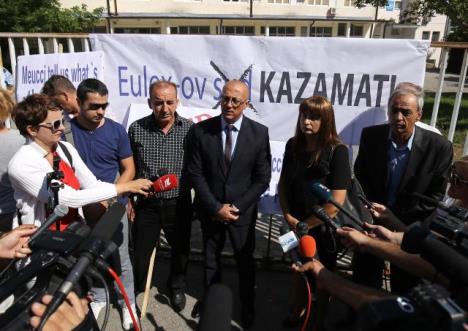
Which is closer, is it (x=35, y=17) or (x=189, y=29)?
(x=35, y=17)

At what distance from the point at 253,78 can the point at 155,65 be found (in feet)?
3.53

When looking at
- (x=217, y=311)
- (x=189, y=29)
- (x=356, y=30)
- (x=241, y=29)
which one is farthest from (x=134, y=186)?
(x=356, y=30)

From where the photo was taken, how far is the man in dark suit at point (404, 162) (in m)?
2.59

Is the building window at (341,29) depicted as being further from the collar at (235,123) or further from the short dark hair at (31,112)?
the short dark hair at (31,112)

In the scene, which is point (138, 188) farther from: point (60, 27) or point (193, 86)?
point (60, 27)

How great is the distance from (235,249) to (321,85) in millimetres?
1734

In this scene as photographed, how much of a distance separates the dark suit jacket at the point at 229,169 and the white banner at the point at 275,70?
3.00 feet

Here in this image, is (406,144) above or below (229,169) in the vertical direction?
above

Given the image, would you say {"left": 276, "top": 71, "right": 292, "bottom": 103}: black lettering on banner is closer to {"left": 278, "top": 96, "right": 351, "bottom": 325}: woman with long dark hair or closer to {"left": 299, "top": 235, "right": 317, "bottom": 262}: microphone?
{"left": 278, "top": 96, "right": 351, "bottom": 325}: woman with long dark hair

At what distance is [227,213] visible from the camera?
2.82 metres

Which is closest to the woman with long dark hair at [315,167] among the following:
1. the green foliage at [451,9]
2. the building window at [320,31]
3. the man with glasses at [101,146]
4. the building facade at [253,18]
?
the man with glasses at [101,146]

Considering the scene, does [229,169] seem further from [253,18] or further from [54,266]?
[253,18]

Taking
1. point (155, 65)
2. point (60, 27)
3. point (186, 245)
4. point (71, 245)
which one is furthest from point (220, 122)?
point (60, 27)

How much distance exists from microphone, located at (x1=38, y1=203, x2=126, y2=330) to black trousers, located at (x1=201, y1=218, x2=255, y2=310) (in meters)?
1.65
